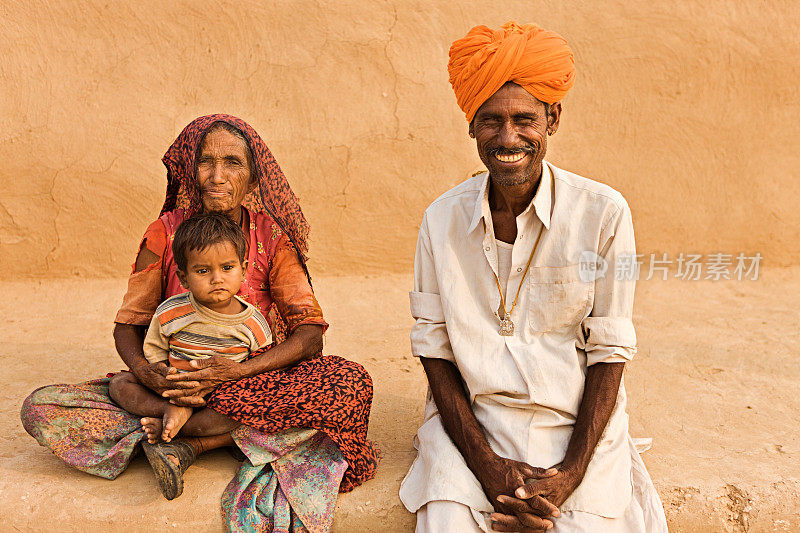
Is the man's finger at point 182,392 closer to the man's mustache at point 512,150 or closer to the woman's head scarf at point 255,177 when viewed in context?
the woman's head scarf at point 255,177

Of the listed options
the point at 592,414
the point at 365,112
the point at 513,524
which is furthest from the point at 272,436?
the point at 365,112

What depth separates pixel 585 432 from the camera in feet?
8.40

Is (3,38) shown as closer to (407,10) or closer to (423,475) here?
(407,10)

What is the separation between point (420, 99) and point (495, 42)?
340cm

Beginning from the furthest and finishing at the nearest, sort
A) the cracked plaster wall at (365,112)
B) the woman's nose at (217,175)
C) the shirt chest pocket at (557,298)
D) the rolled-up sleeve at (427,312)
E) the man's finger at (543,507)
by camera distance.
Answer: the cracked plaster wall at (365,112)
the woman's nose at (217,175)
the rolled-up sleeve at (427,312)
the shirt chest pocket at (557,298)
the man's finger at (543,507)

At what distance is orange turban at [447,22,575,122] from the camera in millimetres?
2564

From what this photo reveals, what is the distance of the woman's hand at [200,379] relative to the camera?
276 centimetres

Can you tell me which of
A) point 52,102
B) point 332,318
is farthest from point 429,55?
point 52,102

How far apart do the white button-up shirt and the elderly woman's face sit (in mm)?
814

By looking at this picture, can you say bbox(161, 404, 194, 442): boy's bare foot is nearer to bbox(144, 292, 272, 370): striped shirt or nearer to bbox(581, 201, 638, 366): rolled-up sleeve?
bbox(144, 292, 272, 370): striped shirt

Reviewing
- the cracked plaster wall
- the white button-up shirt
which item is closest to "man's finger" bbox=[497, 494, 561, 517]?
the white button-up shirt

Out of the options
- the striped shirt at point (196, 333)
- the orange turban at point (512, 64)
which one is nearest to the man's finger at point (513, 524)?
the striped shirt at point (196, 333)

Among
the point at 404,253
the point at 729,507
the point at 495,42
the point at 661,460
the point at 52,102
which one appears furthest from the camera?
the point at 404,253

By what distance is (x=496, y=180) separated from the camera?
2.66m
